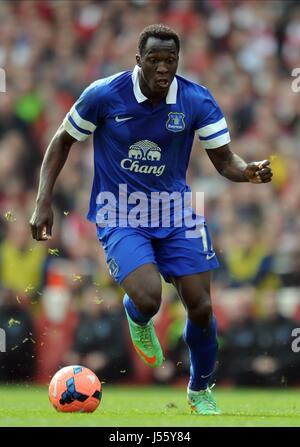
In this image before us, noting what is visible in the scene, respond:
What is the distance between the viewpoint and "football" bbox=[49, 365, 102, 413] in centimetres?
786

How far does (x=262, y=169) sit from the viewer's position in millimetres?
7672

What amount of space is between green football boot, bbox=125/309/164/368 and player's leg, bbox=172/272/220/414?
9.2 inches

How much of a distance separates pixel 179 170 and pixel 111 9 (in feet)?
28.7

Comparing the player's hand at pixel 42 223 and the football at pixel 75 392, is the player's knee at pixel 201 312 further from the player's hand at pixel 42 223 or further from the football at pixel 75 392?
the player's hand at pixel 42 223

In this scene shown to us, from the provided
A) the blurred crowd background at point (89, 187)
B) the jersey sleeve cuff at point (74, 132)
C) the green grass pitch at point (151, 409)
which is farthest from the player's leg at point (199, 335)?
the blurred crowd background at point (89, 187)

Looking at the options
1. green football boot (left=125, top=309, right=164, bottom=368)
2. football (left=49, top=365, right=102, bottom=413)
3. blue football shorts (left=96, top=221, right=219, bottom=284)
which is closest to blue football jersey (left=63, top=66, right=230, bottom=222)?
blue football shorts (left=96, top=221, right=219, bottom=284)

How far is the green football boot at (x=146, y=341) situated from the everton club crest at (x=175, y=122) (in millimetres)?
1308

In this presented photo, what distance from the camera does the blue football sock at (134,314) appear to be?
7984 millimetres

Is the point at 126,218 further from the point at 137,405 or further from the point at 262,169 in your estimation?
the point at 137,405

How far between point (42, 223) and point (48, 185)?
0.30m

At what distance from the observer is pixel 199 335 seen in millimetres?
8094

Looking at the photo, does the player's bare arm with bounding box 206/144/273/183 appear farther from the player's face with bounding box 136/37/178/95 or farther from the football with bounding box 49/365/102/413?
the football with bounding box 49/365/102/413

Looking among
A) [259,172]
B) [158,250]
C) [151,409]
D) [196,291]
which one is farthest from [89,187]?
[259,172]
